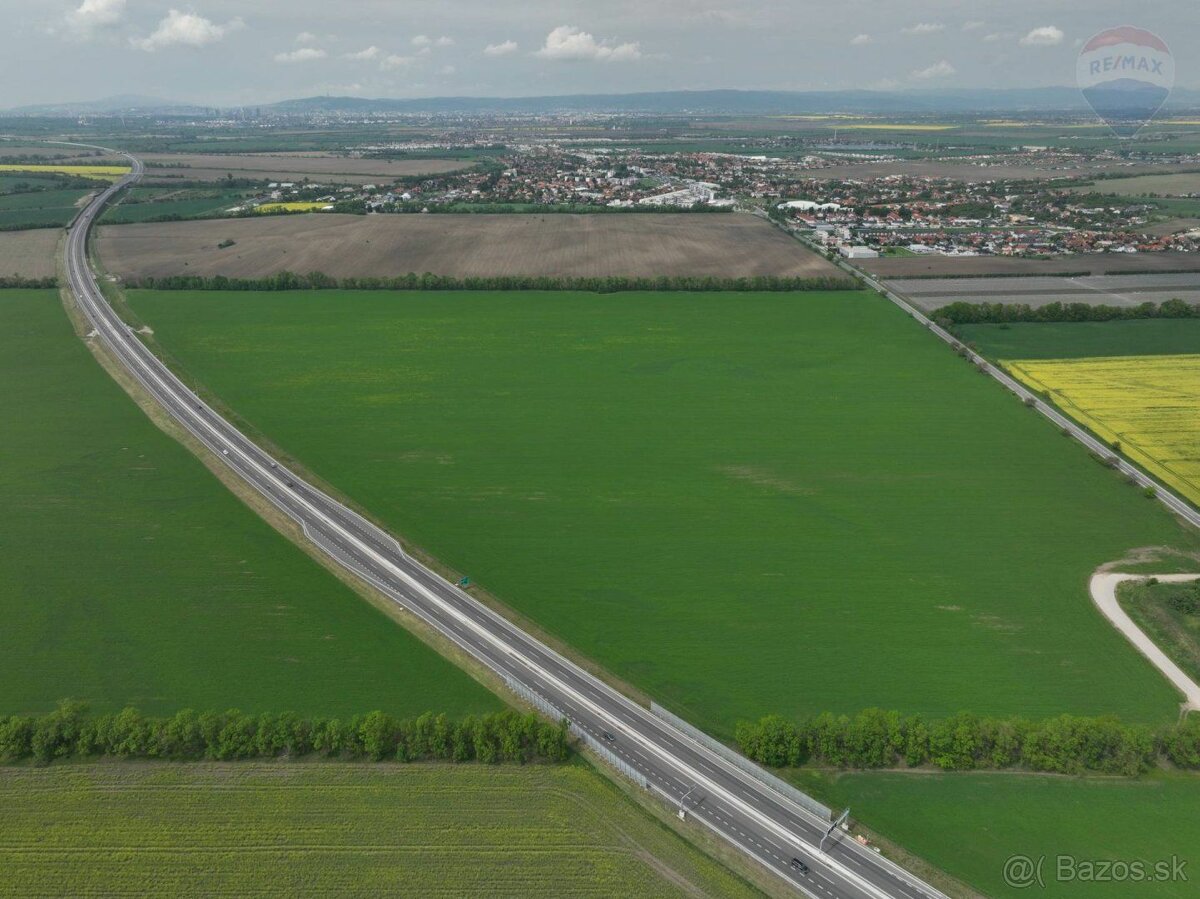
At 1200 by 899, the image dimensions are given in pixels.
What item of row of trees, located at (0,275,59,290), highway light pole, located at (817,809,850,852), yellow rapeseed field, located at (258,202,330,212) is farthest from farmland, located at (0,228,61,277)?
highway light pole, located at (817,809,850,852)

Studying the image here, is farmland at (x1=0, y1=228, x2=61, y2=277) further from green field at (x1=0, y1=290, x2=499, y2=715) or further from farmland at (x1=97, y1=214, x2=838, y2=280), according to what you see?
green field at (x1=0, y1=290, x2=499, y2=715)

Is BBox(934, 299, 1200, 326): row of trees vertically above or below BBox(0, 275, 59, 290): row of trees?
below

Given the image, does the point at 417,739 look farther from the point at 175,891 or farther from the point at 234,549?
the point at 234,549

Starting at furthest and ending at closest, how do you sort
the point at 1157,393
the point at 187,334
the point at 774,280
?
the point at 774,280 < the point at 187,334 < the point at 1157,393

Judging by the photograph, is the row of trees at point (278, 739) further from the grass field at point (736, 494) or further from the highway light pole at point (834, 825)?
the highway light pole at point (834, 825)

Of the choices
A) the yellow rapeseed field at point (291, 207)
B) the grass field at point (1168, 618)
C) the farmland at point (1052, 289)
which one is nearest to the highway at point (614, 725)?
the grass field at point (1168, 618)

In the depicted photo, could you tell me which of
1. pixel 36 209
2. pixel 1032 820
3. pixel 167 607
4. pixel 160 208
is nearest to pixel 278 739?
pixel 167 607

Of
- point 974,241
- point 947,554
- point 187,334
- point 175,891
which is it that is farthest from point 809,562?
point 974,241
